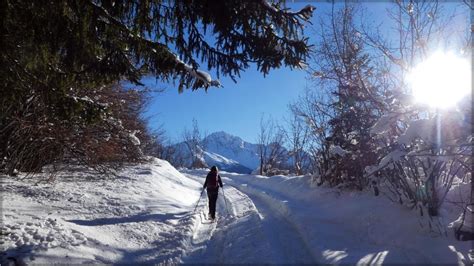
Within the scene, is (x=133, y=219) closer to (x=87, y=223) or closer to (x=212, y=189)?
(x=87, y=223)

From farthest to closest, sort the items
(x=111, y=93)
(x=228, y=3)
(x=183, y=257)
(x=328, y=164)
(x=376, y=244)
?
1. (x=328, y=164)
2. (x=111, y=93)
3. (x=376, y=244)
4. (x=183, y=257)
5. (x=228, y=3)

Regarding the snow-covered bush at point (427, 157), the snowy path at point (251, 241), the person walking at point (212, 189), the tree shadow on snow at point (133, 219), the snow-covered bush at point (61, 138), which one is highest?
the snow-covered bush at point (61, 138)

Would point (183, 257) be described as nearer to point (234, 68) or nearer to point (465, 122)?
point (234, 68)

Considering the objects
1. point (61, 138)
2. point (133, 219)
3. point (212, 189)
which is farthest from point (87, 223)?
point (212, 189)

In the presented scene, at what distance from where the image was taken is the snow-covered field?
20.6ft

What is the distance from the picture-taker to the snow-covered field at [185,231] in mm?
6289

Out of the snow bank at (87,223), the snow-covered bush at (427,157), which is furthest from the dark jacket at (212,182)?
the snow-covered bush at (427,157)

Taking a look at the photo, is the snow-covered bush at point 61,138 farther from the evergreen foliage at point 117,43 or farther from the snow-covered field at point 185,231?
the evergreen foliage at point 117,43

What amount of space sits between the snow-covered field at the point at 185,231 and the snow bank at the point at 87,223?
0.02m

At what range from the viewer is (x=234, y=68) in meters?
5.72

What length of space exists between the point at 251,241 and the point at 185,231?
1718 mm

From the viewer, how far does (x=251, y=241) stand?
815cm

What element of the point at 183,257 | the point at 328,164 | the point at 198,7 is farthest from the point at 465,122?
the point at 328,164

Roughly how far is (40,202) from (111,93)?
5564 millimetres
